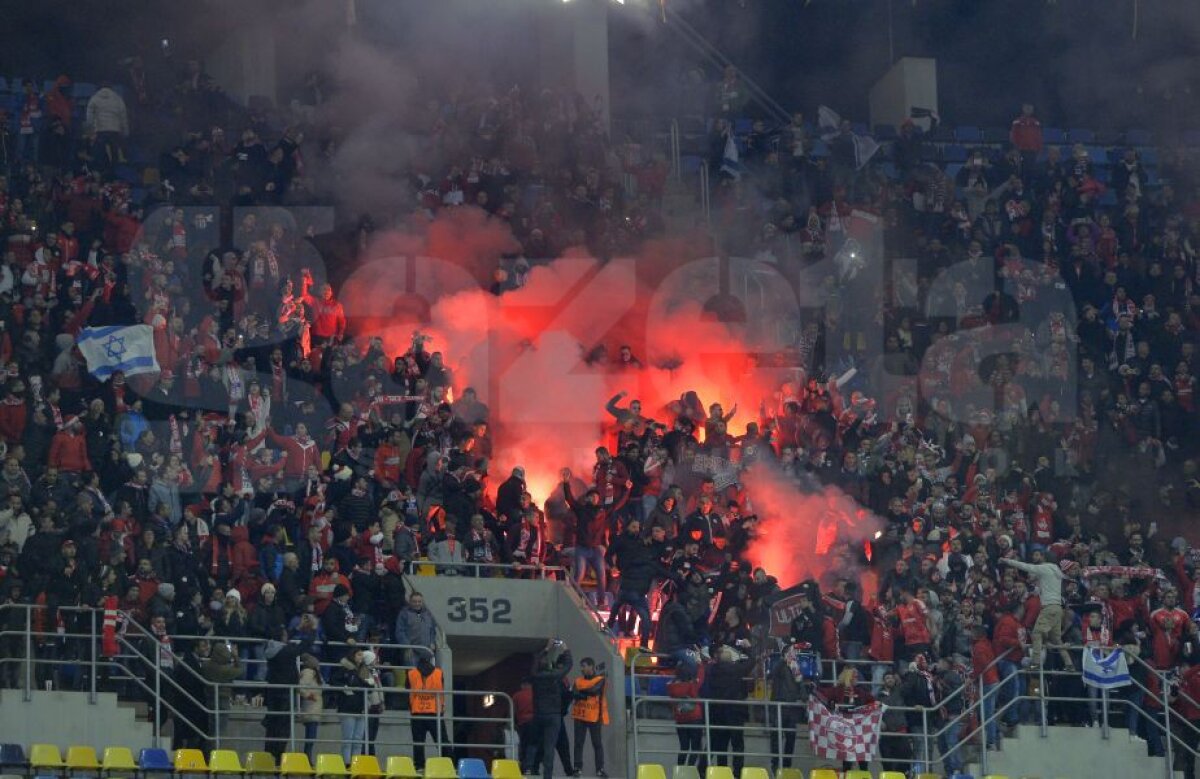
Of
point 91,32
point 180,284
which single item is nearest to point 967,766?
point 180,284

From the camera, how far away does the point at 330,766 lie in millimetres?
16422

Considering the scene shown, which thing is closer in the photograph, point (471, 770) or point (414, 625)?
point (471, 770)

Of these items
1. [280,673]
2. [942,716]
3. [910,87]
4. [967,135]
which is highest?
[910,87]

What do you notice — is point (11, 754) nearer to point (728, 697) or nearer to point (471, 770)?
point (471, 770)

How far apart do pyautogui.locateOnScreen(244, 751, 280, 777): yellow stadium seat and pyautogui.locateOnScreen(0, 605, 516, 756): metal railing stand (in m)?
0.34

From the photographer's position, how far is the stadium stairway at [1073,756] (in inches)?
734

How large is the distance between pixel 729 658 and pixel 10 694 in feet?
18.4

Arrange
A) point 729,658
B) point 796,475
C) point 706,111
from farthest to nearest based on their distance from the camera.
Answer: point 706,111
point 796,475
point 729,658

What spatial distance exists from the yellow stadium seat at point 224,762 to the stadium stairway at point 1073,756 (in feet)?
20.4

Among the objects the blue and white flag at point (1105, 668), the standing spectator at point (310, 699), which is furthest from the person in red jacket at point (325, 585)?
the blue and white flag at point (1105, 668)

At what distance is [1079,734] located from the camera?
18859 mm

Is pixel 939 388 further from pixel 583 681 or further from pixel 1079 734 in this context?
pixel 583 681

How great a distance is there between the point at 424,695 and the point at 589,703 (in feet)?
4.26

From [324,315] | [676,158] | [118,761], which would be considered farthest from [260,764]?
[676,158]
